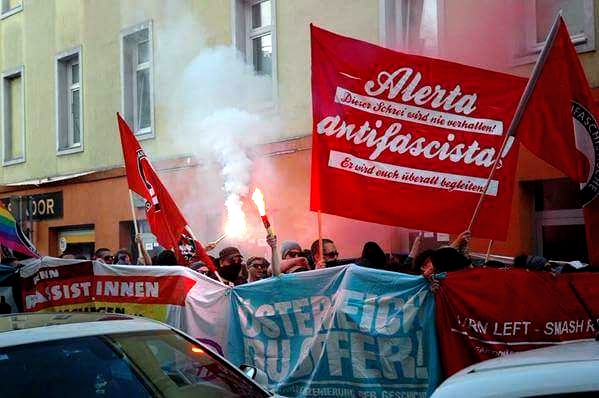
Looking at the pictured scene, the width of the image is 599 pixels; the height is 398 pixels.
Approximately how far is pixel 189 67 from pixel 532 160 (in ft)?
21.3

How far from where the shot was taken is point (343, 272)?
6.02m

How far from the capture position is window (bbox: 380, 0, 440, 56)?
9867 mm

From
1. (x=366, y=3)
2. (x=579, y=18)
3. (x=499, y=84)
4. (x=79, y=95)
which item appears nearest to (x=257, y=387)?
(x=499, y=84)

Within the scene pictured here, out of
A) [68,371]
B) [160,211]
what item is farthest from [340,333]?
[160,211]

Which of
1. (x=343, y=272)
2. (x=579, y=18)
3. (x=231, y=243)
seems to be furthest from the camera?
(x=231, y=243)

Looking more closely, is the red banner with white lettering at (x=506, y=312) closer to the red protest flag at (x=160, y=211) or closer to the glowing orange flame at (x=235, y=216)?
the red protest flag at (x=160, y=211)

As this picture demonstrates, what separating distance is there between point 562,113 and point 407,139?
1.28m

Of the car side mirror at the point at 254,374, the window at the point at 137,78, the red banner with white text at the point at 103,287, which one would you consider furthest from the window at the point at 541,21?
the window at the point at 137,78

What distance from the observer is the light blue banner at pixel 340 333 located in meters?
5.49

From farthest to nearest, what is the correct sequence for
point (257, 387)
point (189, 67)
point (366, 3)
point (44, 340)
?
point (189, 67) → point (366, 3) → point (257, 387) → point (44, 340)

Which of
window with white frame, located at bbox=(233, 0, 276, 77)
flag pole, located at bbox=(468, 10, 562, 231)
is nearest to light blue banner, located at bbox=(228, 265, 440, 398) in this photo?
flag pole, located at bbox=(468, 10, 562, 231)

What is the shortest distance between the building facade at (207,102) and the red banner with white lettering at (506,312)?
3.38m

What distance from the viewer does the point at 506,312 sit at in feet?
17.2

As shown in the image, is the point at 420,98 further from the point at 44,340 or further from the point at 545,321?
the point at 44,340
